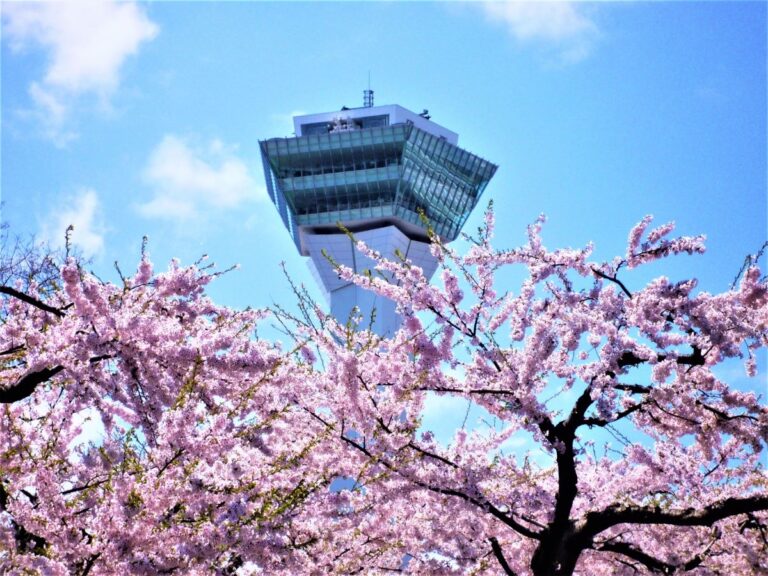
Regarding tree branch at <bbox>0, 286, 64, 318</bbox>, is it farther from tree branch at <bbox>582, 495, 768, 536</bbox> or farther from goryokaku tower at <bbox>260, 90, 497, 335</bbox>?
goryokaku tower at <bbox>260, 90, 497, 335</bbox>

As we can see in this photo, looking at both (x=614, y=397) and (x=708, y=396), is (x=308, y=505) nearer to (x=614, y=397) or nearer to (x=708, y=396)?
(x=614, y=397)

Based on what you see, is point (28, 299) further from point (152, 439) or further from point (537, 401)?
point (537, 401)

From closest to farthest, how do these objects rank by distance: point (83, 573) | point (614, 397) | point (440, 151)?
point (83, 573) → point (614, 397) → point (440, 151)

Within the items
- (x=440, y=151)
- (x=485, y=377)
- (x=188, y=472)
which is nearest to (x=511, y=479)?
(x=485, y=377)

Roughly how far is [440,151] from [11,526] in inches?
2669

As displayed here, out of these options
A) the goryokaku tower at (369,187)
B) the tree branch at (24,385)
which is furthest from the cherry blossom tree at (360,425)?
the goryokaku tower at (369,187)

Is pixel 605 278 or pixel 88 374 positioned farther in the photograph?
pixel 605 278

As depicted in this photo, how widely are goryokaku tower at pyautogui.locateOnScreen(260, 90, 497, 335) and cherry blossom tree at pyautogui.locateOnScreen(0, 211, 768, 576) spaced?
57.0 m

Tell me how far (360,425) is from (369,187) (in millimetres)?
63830

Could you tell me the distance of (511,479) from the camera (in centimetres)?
1017

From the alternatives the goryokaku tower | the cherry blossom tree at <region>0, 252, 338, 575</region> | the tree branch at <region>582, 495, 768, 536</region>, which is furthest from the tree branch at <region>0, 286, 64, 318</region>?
the goryokaku tower

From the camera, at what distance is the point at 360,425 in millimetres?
8570

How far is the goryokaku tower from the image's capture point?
70.4 m

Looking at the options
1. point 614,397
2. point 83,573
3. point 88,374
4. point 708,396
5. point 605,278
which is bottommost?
point 83,573
